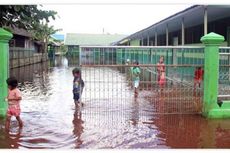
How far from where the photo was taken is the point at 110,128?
8344mm

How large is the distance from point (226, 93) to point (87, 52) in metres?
3.94

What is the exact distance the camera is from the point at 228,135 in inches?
305

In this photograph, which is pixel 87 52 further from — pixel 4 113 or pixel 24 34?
pixel 24 34

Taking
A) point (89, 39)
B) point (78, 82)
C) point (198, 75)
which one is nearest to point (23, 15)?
point (78, 82)

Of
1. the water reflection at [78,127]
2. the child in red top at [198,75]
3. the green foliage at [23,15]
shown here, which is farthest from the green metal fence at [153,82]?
the green foliage at [23,15]

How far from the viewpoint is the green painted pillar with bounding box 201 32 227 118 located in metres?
9.35

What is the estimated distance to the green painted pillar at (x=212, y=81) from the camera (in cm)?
935

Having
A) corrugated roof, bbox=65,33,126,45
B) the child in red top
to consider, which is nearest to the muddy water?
the child in red top

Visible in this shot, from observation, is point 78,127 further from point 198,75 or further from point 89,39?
point 89,39

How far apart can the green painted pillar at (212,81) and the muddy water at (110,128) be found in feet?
1.09

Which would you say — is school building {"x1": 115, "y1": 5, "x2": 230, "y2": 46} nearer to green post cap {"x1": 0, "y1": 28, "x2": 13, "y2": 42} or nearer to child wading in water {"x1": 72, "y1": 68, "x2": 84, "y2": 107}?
child wading in water {"x1": 72, "y1": 68, "x2": 84, "y2": 107}

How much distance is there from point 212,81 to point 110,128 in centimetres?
285

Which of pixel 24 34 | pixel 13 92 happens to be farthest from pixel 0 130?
pixel 24 34

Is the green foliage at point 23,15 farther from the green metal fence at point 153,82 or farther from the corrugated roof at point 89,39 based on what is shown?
the corrugated roof at point 89,39
